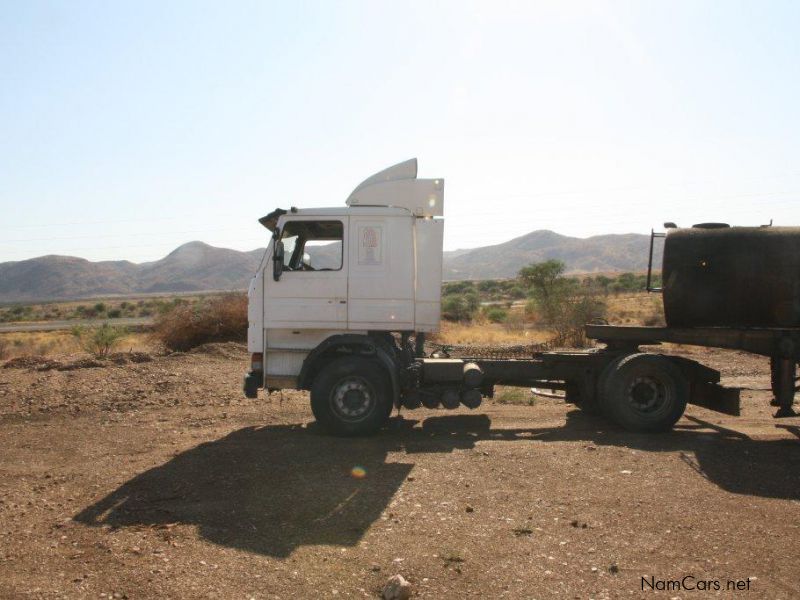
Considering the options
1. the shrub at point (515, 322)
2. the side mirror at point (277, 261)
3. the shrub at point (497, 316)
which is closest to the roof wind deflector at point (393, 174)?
the side mirror at point (277, 261)

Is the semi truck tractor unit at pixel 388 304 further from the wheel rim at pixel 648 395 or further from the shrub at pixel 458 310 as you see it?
the shrub at pixel 458 310

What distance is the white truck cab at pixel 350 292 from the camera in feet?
29.8

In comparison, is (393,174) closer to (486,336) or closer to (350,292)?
(350,292)

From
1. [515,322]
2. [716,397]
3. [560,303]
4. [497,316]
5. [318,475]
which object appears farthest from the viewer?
[497,316]

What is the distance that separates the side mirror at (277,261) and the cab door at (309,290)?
7 centimetres

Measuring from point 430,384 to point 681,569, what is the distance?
16.6 feet

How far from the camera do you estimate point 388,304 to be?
912cm

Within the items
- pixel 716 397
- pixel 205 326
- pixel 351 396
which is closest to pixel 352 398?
pixel 351 396

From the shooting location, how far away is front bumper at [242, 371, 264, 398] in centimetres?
915

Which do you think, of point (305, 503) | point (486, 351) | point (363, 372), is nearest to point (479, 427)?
point (363, 372)

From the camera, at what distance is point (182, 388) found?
512 inches

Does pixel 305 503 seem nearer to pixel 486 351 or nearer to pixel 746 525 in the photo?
pixel 746 525

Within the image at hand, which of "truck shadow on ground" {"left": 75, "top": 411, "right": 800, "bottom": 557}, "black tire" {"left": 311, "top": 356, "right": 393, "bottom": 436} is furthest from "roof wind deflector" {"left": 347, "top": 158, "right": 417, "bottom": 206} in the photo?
"truck shadow on ground" {"left": 75, "top": 411, "right": 800, "bottom": 557}

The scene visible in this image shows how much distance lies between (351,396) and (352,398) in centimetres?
3
